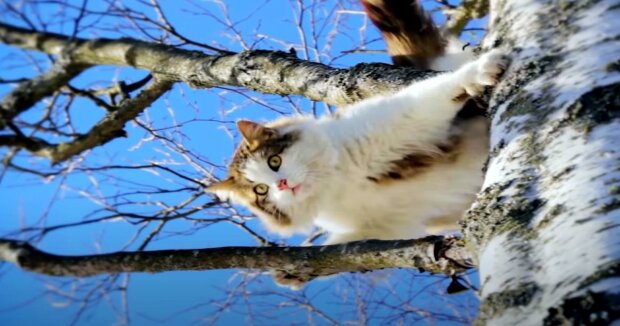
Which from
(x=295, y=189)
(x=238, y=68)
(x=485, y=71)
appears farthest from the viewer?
(x=295, y=189)

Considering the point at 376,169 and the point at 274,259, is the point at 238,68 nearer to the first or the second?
the point at 376,169

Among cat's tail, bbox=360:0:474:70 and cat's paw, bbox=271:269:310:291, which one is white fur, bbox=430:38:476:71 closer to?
cat's tail, bbox=360:0:474:70

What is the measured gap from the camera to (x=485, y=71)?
123cm

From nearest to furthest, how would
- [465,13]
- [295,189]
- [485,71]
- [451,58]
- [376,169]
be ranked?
[485,71] < [376,169] < [295,189] < [451,58] < [465,13]

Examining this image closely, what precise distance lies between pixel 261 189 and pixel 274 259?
89 centimetres

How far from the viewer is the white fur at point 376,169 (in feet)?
5.77

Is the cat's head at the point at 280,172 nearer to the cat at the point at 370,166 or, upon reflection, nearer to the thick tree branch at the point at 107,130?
the cat at the point at 370,166

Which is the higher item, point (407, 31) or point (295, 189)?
point (407, 31)

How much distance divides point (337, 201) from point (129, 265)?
0.81m

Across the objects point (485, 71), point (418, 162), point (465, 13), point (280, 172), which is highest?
point (465, 13)

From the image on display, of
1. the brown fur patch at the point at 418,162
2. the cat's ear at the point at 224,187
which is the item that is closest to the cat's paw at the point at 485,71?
A: the brown fur patch at the point at 418,162

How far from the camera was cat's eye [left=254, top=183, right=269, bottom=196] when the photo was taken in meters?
2.33

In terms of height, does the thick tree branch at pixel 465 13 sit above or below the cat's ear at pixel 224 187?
above

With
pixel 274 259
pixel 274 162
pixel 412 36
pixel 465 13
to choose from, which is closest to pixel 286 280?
pixel 274 259
